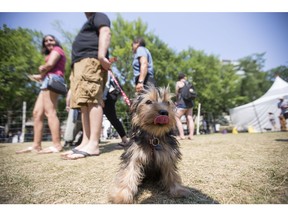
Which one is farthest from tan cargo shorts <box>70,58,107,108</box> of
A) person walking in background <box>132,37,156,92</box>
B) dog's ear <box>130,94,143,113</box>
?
dog's ear <box>130,94,143,113</box>

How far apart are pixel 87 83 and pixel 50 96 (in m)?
1.40

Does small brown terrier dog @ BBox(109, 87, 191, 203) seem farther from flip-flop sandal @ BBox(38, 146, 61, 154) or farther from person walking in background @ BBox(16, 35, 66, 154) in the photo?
flip-flop sandal @ BBox(38, 146, 61, 154)

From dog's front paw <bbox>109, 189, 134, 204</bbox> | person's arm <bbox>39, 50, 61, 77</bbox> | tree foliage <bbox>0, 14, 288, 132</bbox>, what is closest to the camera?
dog's front paw <bbox>109, 189, 134, 204</bbox>

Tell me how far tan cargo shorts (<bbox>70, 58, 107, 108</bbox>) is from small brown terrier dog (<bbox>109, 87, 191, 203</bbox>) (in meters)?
1.35

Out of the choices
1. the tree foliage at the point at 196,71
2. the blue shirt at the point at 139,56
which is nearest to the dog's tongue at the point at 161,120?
the blue shirt at the point at 139,56

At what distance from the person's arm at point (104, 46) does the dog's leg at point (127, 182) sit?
6.50 ft

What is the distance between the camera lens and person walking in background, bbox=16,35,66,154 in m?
4.37

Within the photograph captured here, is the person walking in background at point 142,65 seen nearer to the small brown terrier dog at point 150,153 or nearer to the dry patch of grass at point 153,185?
the small brown terrier dog at point 150,153

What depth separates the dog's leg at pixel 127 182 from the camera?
1.72 metres

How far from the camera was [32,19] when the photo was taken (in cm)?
295

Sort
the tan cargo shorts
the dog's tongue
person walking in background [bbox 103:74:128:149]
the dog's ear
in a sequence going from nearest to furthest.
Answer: the dog's tongue
the dog's ear
the tan cargo shorts
person walking in background [bbox 103:74:128:149]

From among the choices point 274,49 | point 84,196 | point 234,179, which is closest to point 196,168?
point 234,179

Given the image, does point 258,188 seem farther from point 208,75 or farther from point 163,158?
point 208,75
